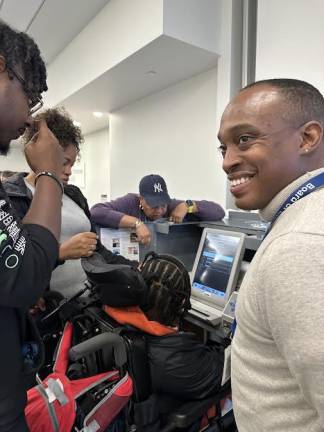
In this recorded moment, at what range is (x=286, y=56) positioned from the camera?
184cm

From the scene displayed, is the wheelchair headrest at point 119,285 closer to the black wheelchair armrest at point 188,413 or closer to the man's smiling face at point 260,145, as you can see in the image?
the black wheelchair armrest at point 188,413

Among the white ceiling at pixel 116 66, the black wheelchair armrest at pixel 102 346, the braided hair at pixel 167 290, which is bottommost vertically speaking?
the black wheelchair armrest at pixel 102 346

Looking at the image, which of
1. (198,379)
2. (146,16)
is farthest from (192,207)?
(146,16)

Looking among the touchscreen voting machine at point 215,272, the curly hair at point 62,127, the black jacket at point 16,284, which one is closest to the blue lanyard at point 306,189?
the black jacket at point 16,284

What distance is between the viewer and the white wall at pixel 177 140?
2549 mm

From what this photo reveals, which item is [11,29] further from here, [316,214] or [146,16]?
[146,16]

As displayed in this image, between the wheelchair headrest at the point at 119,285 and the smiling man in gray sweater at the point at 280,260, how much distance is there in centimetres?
39

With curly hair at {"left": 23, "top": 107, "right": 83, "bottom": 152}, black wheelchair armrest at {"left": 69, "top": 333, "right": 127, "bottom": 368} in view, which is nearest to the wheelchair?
black wheelchair armrest at {"left": 69, "top": 333, "right": 127, "bottom": 368}

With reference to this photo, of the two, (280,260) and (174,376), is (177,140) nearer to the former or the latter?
(174,376)

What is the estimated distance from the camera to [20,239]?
521 millimetres

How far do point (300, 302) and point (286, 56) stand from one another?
1904mm

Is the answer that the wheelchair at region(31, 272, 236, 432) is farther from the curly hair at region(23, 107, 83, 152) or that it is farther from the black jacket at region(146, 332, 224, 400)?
the curly hair at region(23, 107, 83, 152)

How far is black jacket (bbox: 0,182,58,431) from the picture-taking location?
0.50 meters

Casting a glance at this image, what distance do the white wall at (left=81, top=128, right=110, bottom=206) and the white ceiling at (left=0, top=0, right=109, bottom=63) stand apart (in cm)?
182
